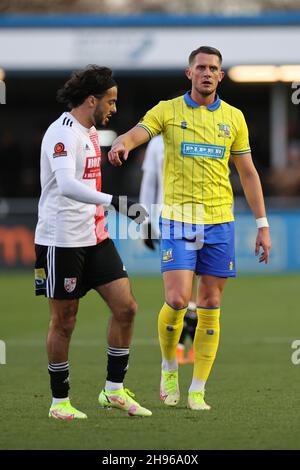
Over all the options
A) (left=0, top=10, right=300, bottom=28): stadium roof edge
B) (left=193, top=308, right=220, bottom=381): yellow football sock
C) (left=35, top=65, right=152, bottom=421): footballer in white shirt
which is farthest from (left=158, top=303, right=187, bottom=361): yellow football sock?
(left=0, top=10, right=300, bottom=28): stadium roof edge

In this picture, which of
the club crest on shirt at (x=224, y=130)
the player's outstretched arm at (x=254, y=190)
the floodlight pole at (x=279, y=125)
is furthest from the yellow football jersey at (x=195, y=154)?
the floodlight pole at (x=279, y=125)

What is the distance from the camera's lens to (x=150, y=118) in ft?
25.0

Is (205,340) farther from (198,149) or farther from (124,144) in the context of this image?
(124,144)

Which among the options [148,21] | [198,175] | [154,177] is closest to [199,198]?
[198,175]

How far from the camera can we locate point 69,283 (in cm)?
715

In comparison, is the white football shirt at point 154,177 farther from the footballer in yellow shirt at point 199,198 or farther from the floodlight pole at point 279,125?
the floodlight pole at point 279,125

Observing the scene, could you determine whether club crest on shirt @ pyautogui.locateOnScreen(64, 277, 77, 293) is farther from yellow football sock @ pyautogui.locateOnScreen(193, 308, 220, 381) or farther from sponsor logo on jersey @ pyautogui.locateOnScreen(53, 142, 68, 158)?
yellow football sock @ pyautogui.locateOnScreen(193, 308, 220, 381)

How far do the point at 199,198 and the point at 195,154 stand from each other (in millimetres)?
291

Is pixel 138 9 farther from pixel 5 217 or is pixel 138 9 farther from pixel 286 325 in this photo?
pixel 286 325

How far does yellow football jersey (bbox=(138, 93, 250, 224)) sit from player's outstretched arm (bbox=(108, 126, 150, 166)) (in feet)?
0.59

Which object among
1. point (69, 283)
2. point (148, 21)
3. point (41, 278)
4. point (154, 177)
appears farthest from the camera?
point (148, 21)
